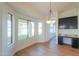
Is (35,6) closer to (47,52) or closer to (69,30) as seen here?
(47,52)

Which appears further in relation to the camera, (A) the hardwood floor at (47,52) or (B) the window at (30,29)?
(B) the window at (30,29)

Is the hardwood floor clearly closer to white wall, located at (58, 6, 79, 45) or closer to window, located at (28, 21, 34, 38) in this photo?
white wall, located at (58, 6, 79, 45)

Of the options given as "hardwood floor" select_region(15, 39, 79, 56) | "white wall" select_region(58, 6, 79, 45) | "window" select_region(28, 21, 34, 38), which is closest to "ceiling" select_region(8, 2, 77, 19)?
"window" select_region(28, 21, 34, 38)

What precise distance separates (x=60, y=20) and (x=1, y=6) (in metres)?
4.65

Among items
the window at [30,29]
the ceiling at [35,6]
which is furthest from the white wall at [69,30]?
the window at [30,29]

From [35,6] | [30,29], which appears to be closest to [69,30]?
[30,29]

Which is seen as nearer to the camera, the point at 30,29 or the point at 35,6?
the point at 35,6

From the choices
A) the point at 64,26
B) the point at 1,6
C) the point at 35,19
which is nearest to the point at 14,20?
the point at 1,6

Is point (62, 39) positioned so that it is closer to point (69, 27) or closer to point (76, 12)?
point (69, 27)

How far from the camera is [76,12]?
226 inches

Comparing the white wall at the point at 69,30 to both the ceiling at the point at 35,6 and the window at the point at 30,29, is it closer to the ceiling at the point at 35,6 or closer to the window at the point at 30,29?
the ceiling at the point at 35,6

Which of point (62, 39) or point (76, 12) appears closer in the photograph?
point (76, 12)

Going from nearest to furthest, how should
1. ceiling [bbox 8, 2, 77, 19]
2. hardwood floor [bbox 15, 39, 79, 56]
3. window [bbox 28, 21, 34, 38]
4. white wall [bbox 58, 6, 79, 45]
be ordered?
ceiling [bbox 8, 2, 77, 19]
hardwood floor [bbox 15, 39, 79, 56]
white wall [bbox 58, 6, 79, 45]
window [bbox 28, 21, 34, 38]

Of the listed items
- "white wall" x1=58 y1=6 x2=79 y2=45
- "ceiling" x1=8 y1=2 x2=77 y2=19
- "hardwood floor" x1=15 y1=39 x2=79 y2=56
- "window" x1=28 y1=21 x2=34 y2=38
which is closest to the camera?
"ceiling" x1=8 y1=2 x2=77 y2=19
